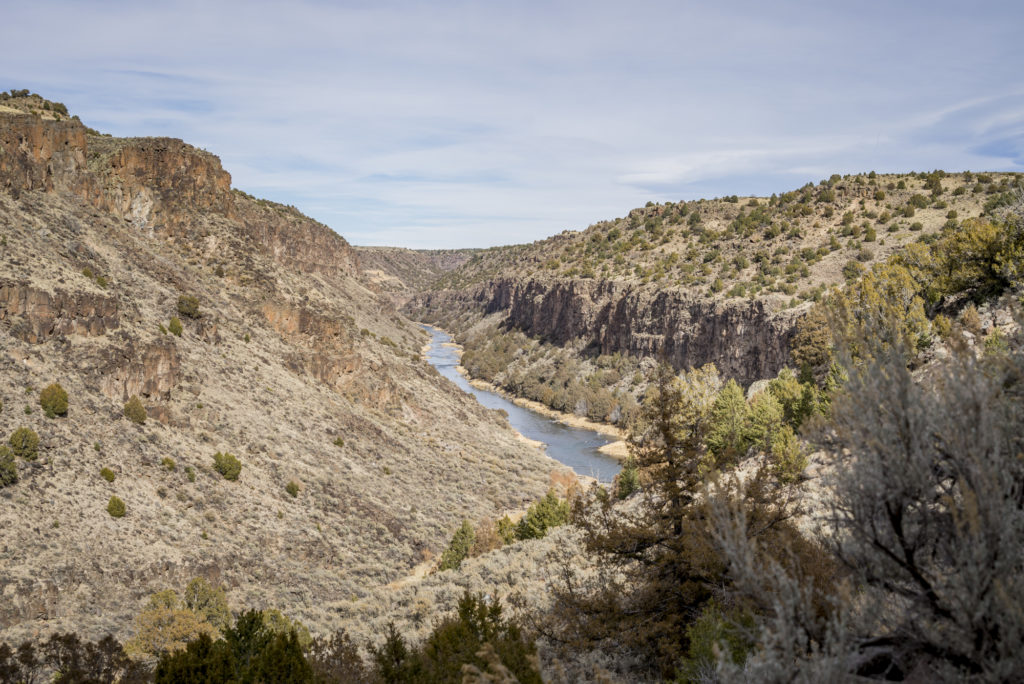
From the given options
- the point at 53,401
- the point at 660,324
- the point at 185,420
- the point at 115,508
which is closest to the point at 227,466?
the point at 185,420

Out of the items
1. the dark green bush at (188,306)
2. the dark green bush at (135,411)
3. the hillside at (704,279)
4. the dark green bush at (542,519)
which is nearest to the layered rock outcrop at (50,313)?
the dark green bush at (135,411)

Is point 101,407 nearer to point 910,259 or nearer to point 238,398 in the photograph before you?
point 238,398

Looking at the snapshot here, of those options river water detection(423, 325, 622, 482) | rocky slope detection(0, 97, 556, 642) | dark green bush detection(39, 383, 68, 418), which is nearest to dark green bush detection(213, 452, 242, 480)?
rocky slope detection(0, 97, 556, 642)

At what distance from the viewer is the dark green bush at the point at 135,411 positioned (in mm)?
32219

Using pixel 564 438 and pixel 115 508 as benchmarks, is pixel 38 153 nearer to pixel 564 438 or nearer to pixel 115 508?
pixel 115 508

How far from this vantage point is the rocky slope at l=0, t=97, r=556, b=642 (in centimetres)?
2486

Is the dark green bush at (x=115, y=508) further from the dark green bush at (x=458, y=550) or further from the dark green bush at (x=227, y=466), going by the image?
the dark green bush at (x=458, y=550)

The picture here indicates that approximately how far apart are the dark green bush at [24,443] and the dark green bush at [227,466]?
9.40 metres

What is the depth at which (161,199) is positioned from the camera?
59.3 meters

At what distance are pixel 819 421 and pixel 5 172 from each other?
5211cm

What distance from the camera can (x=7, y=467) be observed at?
936 inches

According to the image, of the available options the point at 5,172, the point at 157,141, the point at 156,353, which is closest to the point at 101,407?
the point at 156,353

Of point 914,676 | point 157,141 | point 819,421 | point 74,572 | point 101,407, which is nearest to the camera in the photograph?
point 914,676

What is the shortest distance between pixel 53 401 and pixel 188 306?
18.7 meters
